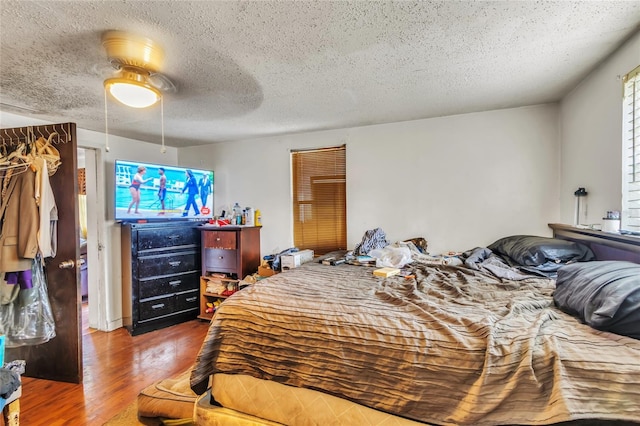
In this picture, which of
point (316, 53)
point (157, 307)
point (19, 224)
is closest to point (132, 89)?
point (316, 53)

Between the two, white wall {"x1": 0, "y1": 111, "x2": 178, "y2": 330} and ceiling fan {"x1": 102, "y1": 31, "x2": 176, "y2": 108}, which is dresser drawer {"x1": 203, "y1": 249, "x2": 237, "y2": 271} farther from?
ceiling fan {"x1": 102, "y1": 31, "x2": 176, "y2": 108}

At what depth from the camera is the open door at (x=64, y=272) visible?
2270 mm

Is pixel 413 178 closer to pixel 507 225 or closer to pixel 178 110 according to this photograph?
pixel 507 225

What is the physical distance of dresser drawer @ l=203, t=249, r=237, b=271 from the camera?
11.5 ft

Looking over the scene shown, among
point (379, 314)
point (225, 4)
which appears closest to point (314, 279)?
point (379, 314)

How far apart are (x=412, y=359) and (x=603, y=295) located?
0.79 meters

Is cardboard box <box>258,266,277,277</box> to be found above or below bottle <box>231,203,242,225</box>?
below

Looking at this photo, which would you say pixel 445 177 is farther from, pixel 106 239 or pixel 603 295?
pixel 106 239

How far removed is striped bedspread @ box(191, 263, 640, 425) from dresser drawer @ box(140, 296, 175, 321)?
7.07ft

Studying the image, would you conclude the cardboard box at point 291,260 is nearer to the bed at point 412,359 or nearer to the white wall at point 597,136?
the bed at point 412,359

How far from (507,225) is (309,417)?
249cm

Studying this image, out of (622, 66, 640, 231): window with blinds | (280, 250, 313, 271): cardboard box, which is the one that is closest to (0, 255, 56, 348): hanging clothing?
(280, 250, 313, 271): cardboard box

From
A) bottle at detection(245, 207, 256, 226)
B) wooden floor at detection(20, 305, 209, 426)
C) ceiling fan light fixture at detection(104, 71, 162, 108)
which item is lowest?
wooden floor at detection(20, 305, 209, 426)

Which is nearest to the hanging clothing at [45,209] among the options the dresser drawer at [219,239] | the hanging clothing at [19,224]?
the hanging clothing at [19,224]
